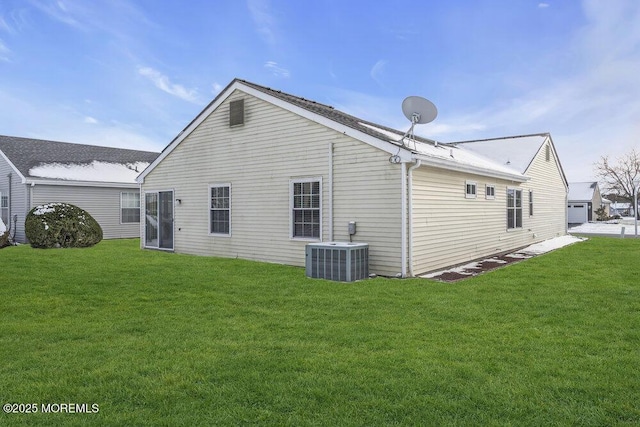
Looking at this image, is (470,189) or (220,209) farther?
(220,209)

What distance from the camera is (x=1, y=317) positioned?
5359 mm

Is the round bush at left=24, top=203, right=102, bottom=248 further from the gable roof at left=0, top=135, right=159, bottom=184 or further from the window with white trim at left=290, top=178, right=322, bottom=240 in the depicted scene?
the window with white trim at left=290, top=178, right=322, bottom=240

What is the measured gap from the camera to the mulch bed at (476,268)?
27.7 feet

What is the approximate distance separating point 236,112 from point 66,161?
11.5m

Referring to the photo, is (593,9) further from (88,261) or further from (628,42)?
(88,261)

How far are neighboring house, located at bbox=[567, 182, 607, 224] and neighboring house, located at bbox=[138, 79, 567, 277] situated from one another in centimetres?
3107

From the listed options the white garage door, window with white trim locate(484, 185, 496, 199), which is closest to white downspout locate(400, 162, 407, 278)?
window with white trim locate(484, 185, 496, 199)

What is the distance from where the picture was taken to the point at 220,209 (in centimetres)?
1170

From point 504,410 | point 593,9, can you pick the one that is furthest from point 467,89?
point 504,410

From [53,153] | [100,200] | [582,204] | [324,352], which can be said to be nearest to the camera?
[324,352]

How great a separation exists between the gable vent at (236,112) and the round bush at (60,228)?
7.49 metres

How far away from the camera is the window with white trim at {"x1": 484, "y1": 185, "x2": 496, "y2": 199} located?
12189 mm

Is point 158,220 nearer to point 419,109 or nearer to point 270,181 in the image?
point 270,181

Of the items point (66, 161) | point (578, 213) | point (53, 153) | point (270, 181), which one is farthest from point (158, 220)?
point (578, 213)
